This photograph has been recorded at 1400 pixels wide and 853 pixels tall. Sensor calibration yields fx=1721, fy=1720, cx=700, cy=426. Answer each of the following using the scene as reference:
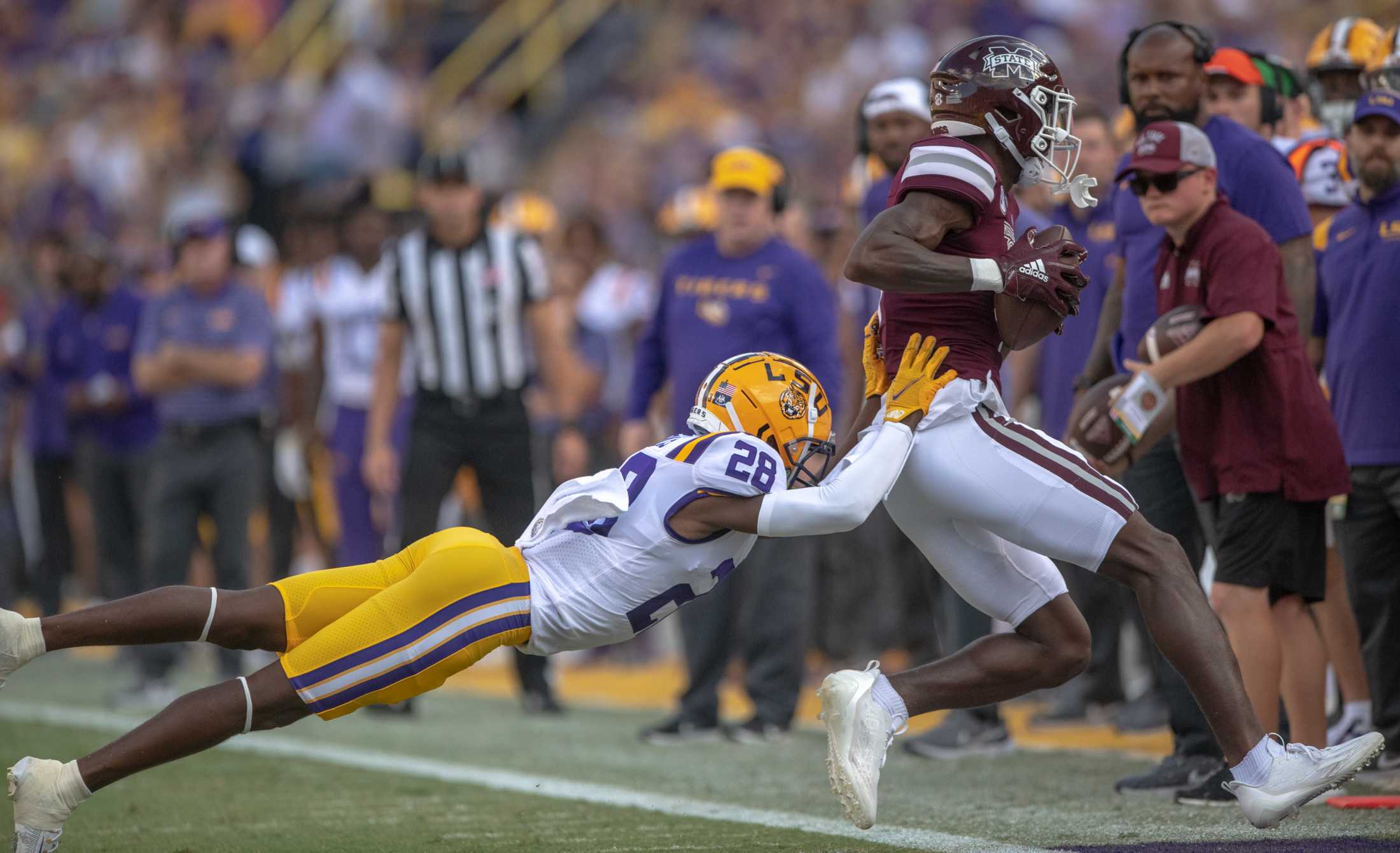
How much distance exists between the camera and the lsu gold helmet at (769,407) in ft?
13.7

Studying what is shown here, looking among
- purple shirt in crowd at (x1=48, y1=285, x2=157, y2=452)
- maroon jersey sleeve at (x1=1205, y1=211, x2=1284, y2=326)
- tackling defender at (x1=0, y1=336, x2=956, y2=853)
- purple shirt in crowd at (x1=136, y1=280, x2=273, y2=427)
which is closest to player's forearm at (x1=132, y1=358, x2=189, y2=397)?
purple shirt in crowd at (x1=136, y1=280, x2=273, y2=427)

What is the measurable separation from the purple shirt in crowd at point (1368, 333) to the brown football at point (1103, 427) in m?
0.64

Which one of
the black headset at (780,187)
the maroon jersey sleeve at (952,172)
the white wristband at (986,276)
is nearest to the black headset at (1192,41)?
the maroon jersey sleeve at (952,172)

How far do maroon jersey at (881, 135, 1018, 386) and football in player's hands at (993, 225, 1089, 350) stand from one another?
0.05 m

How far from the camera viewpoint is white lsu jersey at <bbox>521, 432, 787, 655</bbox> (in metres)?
3.99

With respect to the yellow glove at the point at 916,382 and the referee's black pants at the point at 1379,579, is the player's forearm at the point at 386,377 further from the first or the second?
the referee's black pants at the point at 1379,579

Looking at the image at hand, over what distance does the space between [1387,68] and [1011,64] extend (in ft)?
5.91

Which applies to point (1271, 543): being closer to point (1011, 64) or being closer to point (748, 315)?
point (1011, 64)

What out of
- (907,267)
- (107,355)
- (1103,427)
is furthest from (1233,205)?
(107,355)

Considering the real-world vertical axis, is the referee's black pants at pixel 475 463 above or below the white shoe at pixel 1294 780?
above

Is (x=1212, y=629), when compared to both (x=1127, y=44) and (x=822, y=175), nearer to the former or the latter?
(x=1127, y=44)

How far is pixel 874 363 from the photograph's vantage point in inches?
169

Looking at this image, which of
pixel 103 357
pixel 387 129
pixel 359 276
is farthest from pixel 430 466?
pixel 387 129

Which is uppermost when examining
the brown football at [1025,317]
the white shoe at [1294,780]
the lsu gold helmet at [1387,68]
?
the lsu gold helmet at [1387,68]
